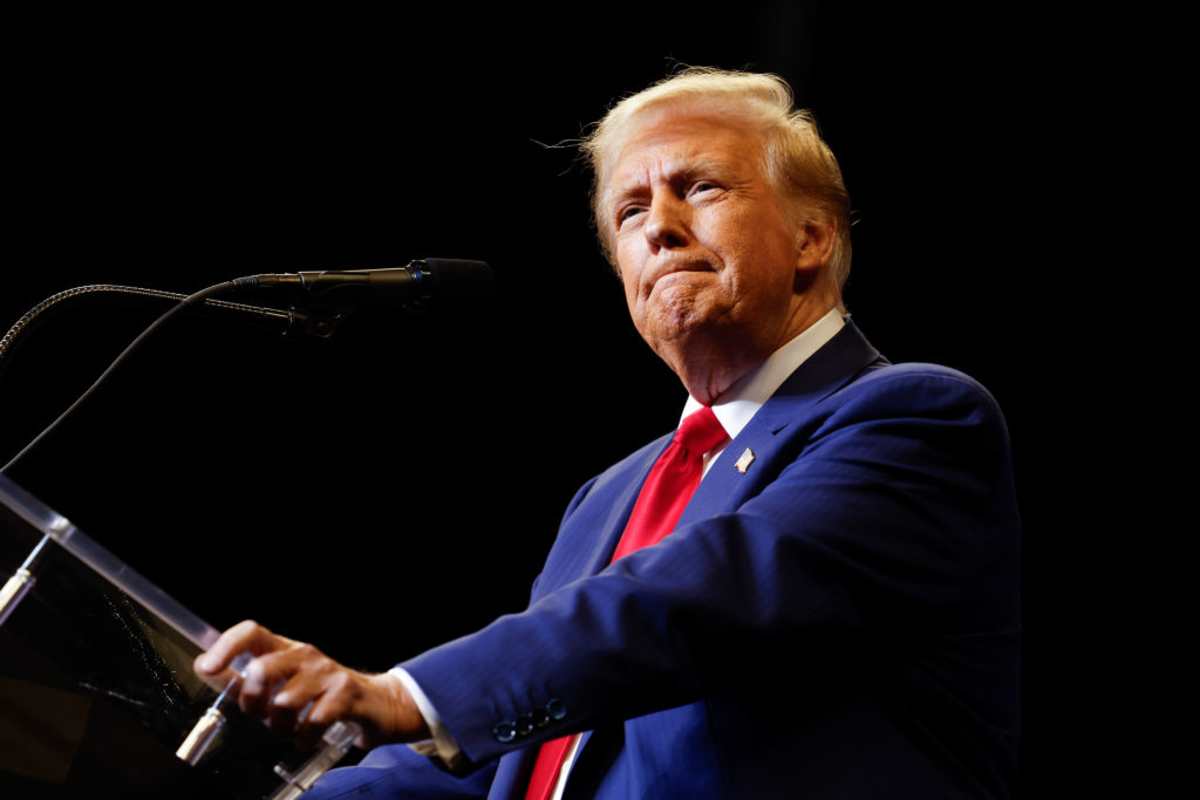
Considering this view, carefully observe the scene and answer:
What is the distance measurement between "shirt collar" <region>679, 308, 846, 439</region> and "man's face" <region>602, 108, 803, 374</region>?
5cm

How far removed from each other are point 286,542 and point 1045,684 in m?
2.37

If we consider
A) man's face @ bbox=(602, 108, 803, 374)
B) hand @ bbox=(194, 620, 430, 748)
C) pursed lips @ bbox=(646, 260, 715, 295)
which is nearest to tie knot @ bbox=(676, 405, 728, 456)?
man's face @ bbox=(602, 108, 803, 374)

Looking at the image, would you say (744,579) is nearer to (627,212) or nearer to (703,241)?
(703,241)

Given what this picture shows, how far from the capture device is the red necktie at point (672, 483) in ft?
6.94

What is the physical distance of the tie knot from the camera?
86.1 inches

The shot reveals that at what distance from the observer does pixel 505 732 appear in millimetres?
1348

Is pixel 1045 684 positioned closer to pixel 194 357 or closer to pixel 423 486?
pixel 423 486

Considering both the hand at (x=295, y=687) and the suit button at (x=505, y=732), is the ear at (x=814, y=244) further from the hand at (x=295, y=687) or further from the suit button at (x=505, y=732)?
the hand at (x=295, y=687)

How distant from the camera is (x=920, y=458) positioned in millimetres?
1735

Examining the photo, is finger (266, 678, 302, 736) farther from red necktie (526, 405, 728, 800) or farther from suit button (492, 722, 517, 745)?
red necktie (526, 405, 728, 800)

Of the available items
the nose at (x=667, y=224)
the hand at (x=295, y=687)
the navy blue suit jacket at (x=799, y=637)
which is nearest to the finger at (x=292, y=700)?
→ the hand at (x=295, y=687)

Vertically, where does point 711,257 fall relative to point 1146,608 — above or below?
above

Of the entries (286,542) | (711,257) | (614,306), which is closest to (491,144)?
(614,306)

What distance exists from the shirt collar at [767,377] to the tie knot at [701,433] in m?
0.01
